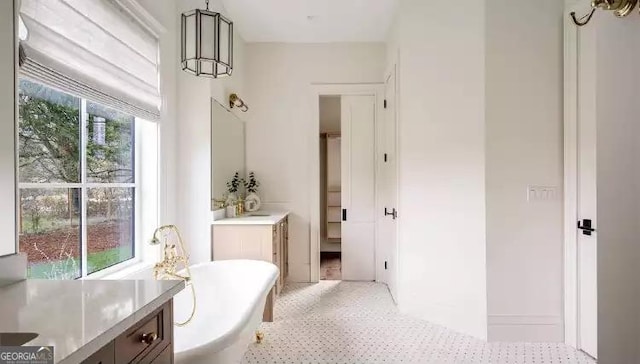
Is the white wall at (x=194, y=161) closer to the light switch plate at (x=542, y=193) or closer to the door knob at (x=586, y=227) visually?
the light switch plate at (x=542, y=193)

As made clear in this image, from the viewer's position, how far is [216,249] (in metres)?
3.43

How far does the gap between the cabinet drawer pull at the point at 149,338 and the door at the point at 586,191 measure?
264 centimetres

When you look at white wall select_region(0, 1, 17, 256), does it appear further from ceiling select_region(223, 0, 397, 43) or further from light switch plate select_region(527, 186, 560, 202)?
light switch plate select_region(527, 186, 560, 202)

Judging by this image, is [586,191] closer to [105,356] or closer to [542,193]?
[542,193]

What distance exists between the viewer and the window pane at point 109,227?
2215 mm

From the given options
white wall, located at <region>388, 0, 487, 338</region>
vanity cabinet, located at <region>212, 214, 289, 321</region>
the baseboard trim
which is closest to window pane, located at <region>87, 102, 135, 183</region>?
vanity cabinet, located at <region>212, 214, 289, 321</region>

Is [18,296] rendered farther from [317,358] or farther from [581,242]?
[581,242]

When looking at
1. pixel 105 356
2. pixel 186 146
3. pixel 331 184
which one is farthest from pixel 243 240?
pixel 331 184

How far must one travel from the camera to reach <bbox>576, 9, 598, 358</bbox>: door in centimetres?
245

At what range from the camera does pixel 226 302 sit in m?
2.70

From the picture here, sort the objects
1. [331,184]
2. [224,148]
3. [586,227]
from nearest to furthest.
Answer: [586,227]
[224,148]
[331,184]

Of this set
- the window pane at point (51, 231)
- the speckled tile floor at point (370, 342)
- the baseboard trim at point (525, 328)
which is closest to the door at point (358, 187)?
the speckled tile floor at point (370, 342)

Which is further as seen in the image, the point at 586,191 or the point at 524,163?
the point at 524,163

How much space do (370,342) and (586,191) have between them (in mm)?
1868
